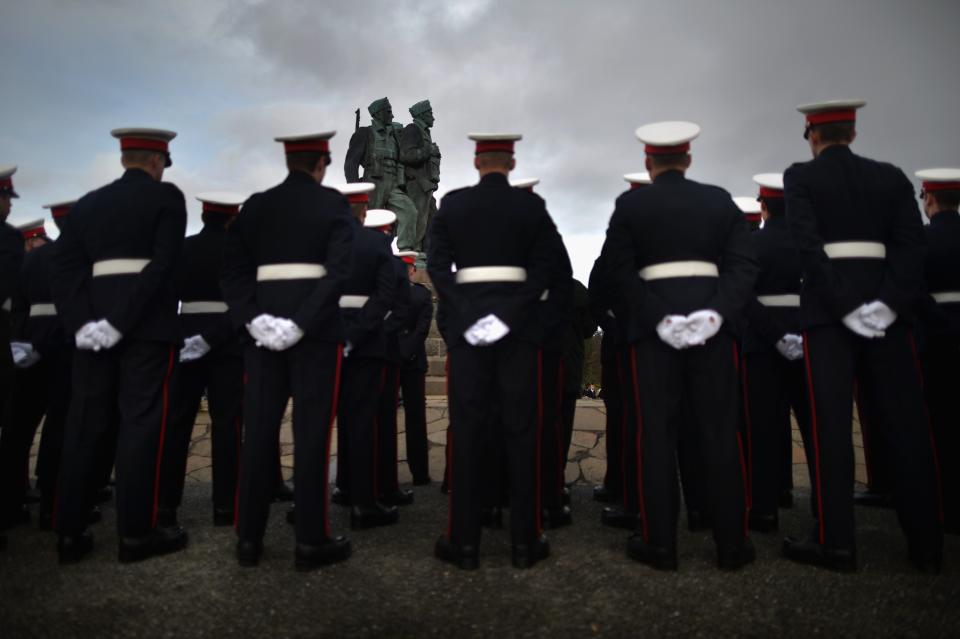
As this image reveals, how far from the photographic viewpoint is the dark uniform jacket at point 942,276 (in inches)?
143

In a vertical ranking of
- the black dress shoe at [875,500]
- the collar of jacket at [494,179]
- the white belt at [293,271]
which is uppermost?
the collar of jacket at [494,179]

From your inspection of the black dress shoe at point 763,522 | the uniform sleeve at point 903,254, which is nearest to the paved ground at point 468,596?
the black dress shoe at point 763,522

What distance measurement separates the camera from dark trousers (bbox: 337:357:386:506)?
3781 mm

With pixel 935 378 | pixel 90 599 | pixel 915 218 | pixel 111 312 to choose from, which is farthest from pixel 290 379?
pixel 935 378

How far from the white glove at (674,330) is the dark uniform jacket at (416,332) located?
243 centimetres

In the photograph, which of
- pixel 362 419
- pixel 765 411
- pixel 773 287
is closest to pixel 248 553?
pixel 362 419

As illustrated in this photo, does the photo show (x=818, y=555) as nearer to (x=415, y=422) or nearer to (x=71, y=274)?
(x=415, y=422)

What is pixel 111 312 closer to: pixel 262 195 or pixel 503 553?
pixel 262 195

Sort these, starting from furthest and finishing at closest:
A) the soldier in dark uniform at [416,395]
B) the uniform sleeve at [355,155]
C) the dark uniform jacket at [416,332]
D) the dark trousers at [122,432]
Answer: the uniform sleeve at [355,155] → the soldier in dark uniform at [416,395] → the dark uniform jacket at [416,332] → the dark trousers at [122,432]

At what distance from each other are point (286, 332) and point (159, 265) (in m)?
0.75

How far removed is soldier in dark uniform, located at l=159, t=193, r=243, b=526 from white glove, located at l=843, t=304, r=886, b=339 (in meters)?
3.08

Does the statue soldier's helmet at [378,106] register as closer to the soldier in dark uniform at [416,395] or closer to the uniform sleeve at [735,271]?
the soldier in dark uniform at [416,395]

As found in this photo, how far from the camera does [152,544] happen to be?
3150mm

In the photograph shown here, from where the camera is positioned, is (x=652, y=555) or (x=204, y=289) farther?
(x=204, y=289)
